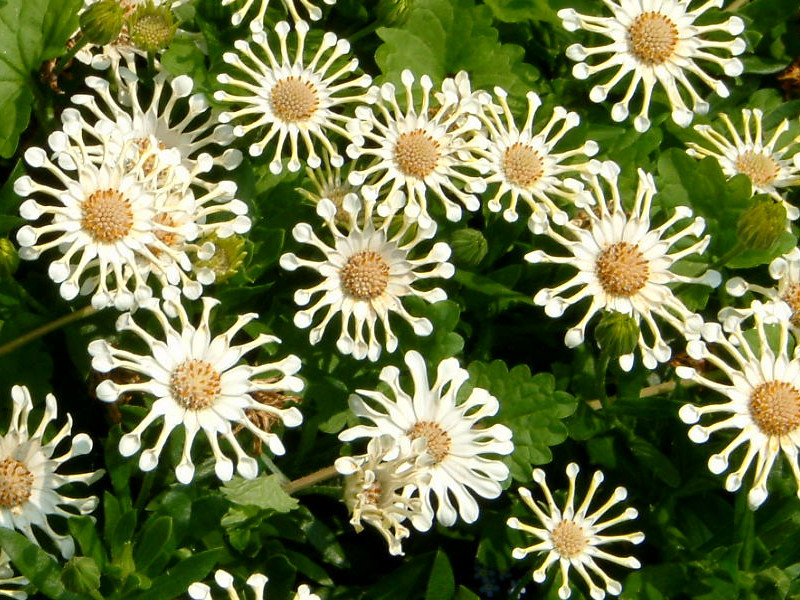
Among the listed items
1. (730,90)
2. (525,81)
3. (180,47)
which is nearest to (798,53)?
(730,90)

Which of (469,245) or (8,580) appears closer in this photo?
(8,580)

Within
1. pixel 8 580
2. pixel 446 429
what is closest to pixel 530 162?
pixel 446 429

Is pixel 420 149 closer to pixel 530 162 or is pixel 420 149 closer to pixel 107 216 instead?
pixel 530 162

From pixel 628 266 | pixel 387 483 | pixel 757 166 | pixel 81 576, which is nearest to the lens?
pixel 81 576

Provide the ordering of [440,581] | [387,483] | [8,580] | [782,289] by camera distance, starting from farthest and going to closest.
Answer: [782,289] → [440,581] → [387,483] → [8,580]

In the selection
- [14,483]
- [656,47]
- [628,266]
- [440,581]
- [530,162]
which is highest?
[656,47]

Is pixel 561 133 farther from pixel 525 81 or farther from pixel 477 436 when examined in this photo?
Answer: pixel 477 436

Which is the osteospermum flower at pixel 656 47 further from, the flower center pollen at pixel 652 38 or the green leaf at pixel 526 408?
the green leaf at pixel 526 408
